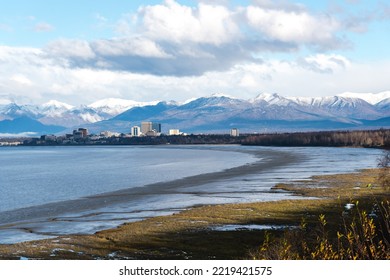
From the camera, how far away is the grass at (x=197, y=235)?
73.2 ft

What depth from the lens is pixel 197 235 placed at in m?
26.5

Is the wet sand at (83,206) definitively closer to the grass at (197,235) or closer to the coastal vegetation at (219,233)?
the grass at (197,235)

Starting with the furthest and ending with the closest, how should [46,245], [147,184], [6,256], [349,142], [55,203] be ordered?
[349,142] < [147,184] < [55,203] < [46,245] < [6,256]

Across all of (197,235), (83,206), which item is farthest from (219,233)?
(83,206)

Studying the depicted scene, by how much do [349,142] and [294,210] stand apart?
565ft

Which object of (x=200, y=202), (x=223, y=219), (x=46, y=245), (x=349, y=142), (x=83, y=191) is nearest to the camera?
(x=46, y=245)

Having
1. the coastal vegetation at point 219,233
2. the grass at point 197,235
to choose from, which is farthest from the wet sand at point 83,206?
the coastal vegetation at point 219,233

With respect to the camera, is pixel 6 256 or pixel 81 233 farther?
pixel 81 233

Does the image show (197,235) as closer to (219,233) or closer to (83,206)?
(219,233)

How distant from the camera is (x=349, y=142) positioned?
198875 millimetres

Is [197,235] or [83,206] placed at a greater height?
[197,235]

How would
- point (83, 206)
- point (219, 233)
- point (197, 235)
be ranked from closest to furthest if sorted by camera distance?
point (197, 235), point (219, 233), point (83, 206)
